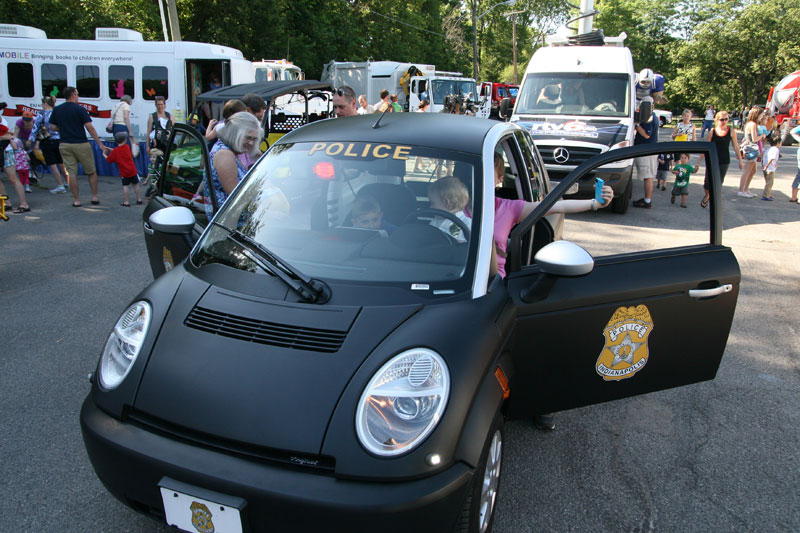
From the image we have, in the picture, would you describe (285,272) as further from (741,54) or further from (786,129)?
(741,54)

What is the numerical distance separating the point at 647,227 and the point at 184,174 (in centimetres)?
732

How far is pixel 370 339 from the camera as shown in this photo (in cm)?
220

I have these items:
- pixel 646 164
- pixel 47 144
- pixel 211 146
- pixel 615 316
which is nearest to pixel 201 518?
pixel 615 316

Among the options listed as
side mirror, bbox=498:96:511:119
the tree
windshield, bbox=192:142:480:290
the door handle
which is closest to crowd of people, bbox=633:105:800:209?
side mirror, bbox=498:96:511:119

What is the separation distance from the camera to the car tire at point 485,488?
2.08 meters

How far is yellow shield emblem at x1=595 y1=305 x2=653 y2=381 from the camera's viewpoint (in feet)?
9.21

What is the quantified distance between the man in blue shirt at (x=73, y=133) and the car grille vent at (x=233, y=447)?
29.1ft

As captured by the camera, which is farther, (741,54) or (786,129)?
(741,54)

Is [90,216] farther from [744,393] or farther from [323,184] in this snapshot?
[744,393]

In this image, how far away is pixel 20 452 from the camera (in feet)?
10.2

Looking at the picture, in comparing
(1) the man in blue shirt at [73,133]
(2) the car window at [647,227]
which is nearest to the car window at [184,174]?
(2) the car window at [647,227]

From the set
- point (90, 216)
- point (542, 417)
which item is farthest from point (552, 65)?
point (542, 417)

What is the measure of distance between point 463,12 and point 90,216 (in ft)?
183

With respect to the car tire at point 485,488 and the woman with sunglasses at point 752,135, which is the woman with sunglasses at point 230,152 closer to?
the car tire at point 485,488
